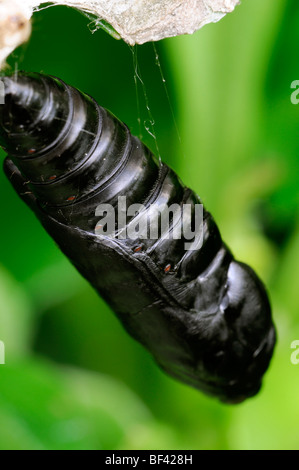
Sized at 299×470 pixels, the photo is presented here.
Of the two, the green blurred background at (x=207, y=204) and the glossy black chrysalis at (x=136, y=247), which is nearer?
the glossy black chrysalis at (x=136, y=247)

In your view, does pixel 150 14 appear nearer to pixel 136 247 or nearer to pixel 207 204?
pixel 136 247

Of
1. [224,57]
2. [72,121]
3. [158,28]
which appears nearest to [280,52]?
[224,57]

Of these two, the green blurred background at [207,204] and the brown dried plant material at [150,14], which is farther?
the green blurred background at [207,204]

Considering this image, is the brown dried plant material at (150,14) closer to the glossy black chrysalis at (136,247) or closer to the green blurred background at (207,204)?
the glossy black chrysalis at (136,247)

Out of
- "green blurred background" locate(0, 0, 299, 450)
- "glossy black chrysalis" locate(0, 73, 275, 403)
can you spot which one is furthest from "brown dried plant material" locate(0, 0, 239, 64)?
"green blurred background" locate(0, 0, 299, 450)

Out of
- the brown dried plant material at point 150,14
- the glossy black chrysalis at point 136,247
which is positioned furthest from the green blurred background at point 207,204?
the brown dried plant material at point 150,14

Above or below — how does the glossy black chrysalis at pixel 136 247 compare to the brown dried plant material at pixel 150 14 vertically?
below

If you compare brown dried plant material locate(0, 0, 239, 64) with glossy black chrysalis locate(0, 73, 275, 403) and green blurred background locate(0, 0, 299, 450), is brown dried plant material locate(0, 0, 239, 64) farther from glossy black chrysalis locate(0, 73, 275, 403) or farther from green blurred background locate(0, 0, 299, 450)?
green blurred background locate(0, 0, 299, 450)

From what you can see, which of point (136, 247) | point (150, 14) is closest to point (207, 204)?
point (136, 247)
